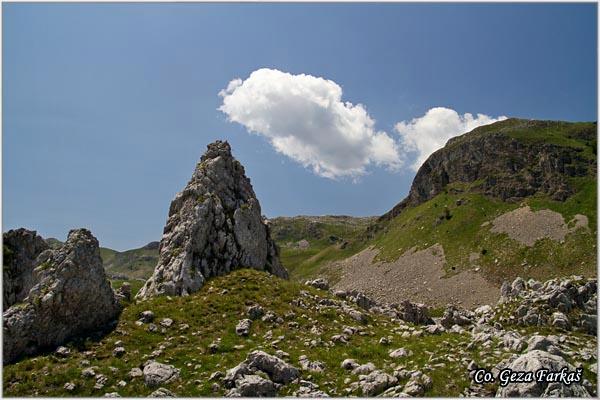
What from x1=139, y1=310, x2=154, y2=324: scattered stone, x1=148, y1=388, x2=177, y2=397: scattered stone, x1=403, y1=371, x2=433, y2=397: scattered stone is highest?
x1=139, y1=310, x2=154, y2=324: scattered stone

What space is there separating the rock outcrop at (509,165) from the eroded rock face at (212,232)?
95.3 metres

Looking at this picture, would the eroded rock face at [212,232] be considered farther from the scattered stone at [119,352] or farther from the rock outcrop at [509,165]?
the rock outcrop at [509,165]

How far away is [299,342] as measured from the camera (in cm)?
2752

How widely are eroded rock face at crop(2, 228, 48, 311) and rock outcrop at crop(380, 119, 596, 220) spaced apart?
120 m

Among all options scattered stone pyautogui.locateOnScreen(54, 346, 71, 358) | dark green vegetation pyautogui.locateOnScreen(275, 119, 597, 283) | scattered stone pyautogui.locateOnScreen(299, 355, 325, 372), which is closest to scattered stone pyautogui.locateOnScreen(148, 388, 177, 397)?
scattered stone pyautogui.locateOnScreen(299, 355, 325, 372)

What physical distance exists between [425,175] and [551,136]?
4819 cm

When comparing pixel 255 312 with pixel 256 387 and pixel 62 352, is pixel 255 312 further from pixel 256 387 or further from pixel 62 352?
pixel 62 352

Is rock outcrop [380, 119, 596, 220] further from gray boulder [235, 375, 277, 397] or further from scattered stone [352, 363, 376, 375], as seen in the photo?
gray boulder [235, 375, 277, 397]

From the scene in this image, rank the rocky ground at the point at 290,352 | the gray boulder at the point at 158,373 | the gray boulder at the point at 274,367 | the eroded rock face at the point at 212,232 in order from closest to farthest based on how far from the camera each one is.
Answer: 1. the rocky ground at the point at 290,352
2. the gray boulder at the point at 274,367
3. the gray boulder at the point at 158,373
4. the eroded rock face at the point at 212,232

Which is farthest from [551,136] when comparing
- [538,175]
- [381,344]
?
[381,344]

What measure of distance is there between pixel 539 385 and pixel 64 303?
29.6 meters

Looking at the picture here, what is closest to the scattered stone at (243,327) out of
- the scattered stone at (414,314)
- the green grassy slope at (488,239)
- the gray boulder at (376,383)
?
the gray boulder at (376,383)

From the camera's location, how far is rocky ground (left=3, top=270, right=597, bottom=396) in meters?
20.0

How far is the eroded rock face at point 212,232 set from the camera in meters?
41.6
